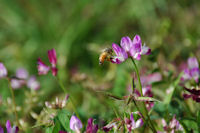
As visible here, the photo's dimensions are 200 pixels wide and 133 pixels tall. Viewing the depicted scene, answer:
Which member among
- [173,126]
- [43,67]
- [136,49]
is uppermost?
[43,67]

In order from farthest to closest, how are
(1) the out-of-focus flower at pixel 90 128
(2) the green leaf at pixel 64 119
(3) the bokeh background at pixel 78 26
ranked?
1. (3) the bokeh background at pixel 78 26
2. (2) the green leaf at pixel 64 119
3. (1) the out-of-focus flower at pixel 90 128

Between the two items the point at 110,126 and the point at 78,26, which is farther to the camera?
the point at 78,26

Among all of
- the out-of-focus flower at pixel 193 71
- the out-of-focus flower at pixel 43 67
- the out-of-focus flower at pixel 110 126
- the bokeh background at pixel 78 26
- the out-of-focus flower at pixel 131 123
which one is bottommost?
the out-of-focus flower at pixel 131 123

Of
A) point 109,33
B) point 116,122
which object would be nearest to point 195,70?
point 116,122

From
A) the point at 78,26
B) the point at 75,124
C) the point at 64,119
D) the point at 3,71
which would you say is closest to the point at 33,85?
the point at 3,71

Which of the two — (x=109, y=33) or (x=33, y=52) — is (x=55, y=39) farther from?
(x=109, y=33)

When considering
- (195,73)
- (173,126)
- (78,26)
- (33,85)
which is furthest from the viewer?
(78,26)

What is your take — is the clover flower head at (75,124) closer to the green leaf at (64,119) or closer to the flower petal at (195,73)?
→ the green leaf at (64,119)

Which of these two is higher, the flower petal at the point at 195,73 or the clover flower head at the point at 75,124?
the flower petal at the point at 195,73

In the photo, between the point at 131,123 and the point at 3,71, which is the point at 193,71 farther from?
the point at 3,71

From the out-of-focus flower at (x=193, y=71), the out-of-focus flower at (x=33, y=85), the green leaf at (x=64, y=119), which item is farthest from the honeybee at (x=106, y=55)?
the out-of-focus flower at (x=33, y=85)

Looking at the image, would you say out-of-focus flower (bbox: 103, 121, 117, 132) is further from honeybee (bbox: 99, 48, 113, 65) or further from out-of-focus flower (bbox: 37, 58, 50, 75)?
out-of-focus flower (bbox: 37, 58, 50, 75)

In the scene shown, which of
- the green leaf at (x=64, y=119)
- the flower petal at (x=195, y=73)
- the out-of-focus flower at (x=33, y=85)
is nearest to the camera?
the green leaf at (x=64, y=119)

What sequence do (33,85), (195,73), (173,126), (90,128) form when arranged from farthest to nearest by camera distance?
(33,85)
(195,73)
(173,126)
(90,128)
